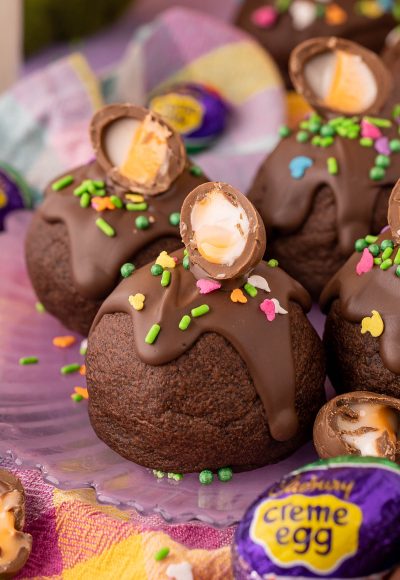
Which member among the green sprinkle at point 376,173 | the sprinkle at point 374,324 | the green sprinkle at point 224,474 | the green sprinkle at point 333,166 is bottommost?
the green sprinkle at point 224,474

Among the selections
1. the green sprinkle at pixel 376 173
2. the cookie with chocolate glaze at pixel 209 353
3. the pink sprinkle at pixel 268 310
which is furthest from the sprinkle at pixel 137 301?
the green sprinkle at pixel 376 173

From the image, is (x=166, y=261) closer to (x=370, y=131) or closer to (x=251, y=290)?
(x=251, y=290)

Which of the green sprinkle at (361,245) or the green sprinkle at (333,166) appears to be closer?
the green sprinkle at (361,245)

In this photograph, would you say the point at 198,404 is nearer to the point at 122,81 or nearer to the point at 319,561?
the point at 319,561

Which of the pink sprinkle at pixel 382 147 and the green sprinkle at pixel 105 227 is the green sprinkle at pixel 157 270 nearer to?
the green sprinkle at pixel 105 227

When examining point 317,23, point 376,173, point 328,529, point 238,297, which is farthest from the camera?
point 317,23

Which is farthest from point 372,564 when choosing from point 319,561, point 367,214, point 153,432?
point 367,214

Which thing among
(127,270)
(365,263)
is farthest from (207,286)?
(365,263)
